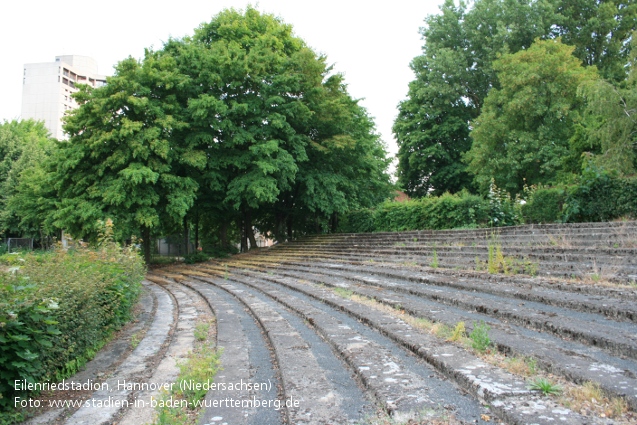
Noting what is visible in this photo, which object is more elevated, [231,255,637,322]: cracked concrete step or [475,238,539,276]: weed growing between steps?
[475,238,539,276]: weed growing between steps

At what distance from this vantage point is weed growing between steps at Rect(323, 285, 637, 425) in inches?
99.4

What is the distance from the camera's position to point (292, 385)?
11.5ft

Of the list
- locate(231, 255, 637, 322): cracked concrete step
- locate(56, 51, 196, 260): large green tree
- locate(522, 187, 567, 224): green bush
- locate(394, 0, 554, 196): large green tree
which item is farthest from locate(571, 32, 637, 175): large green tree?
locate(56, 51, 196, 260): large green tree

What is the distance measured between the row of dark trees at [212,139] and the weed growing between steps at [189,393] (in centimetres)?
1319

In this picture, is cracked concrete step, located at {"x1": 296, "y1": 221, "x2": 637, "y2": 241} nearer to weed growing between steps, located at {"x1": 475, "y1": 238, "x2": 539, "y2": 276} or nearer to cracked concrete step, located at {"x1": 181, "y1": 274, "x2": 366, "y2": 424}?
weed growing between steps, located at {"x1": 475, "y1": 238, "x2": 539, "y2": 276}

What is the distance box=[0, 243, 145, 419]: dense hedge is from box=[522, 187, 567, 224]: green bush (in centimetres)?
1237

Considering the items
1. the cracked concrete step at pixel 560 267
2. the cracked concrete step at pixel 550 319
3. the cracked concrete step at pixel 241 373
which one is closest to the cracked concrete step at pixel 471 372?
the cracked concrete step at pixel 241 373

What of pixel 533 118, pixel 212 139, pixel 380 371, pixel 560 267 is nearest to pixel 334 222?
pixel 212 139

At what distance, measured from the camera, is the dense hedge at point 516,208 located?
37.7 ft

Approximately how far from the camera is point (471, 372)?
321 cm

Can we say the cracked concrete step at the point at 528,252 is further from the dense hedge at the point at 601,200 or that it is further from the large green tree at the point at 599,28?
the large green tree at the point at 599,28

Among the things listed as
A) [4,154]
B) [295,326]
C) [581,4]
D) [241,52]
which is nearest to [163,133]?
[241,52]

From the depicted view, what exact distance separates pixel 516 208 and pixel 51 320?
14715 millimetres

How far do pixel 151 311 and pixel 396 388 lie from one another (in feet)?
20.8
